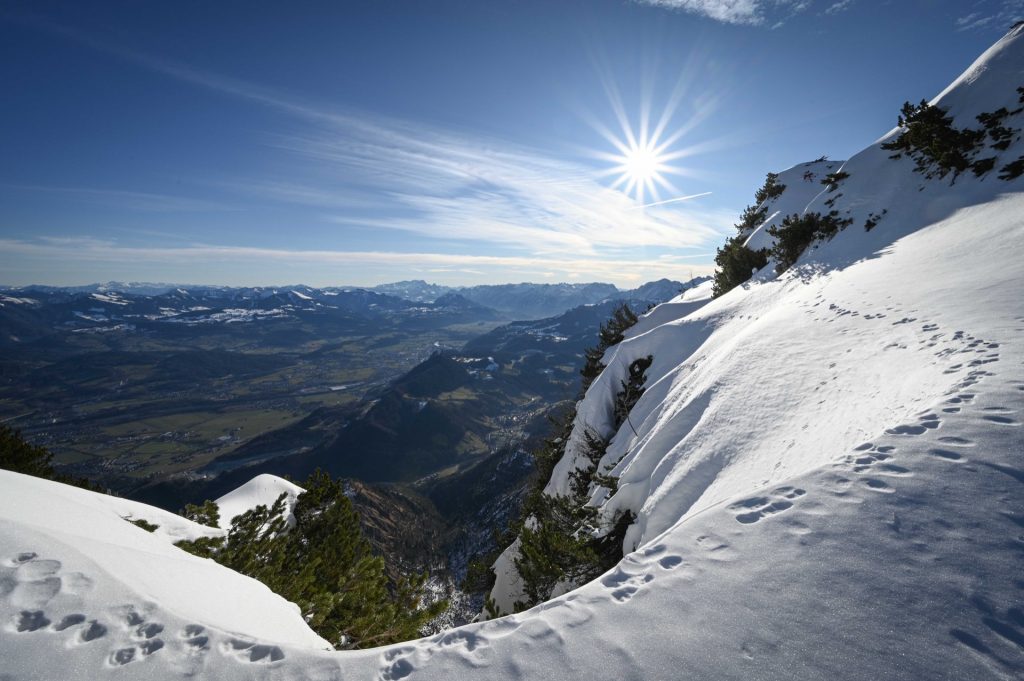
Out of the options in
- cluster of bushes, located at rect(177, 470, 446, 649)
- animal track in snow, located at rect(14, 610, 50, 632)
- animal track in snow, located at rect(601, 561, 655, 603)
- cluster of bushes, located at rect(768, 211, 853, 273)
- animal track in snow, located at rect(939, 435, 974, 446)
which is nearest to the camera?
animal track in snow, located at rect(14, 610, 50, 632)

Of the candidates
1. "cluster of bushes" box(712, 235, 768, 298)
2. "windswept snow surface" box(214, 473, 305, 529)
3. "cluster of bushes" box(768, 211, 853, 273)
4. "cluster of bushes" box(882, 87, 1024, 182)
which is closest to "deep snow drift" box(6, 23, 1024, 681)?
"windswept snow surface" box(214, 473, 305, 529)

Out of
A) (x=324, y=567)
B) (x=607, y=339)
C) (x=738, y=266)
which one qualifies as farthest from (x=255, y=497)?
(x=738, y=266)

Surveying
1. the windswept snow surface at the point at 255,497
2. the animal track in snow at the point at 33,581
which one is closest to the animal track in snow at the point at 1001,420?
the animal track in snow at the point at 33,581

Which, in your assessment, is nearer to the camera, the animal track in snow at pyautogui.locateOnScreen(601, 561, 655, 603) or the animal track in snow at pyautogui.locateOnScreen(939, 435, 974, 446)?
the animal track in snow at pyautogui.locateOnScreen(601, 561, 655, 603)

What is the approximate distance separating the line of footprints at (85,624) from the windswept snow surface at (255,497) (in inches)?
520

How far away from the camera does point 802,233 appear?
80.2 ft

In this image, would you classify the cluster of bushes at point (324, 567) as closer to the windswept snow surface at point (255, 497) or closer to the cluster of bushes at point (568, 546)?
the windswept snow surface at point (255, 497)

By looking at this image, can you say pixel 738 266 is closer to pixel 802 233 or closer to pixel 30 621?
pixel 802 233

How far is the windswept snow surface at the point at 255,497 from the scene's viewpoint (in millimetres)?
17719

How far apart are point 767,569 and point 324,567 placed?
1420cm

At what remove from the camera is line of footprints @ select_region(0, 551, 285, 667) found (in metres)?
4.39

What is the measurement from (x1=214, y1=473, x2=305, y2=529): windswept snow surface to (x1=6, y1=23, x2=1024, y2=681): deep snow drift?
353 inches

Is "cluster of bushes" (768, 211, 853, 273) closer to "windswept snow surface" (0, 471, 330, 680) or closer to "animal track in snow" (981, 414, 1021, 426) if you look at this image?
"animal track in snow" (981, 414, 1021, 426)

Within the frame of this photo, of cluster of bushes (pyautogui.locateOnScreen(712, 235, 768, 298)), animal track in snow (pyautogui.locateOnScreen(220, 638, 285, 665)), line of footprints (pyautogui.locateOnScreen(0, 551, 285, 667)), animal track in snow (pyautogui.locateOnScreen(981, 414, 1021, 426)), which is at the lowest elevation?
animal track in snow (pyautogui.locateOnScreen(220, 638, 285, 665))
